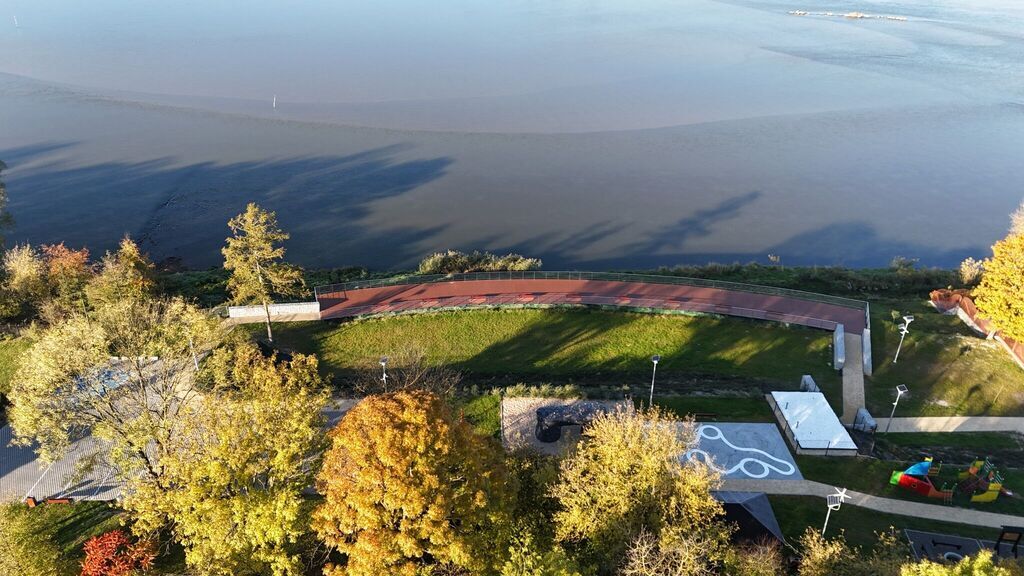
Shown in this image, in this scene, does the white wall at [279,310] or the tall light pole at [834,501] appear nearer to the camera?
the tall light pole at [834,501]

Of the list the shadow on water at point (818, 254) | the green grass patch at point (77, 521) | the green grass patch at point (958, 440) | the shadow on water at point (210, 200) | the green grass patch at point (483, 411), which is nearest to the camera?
the green grass patch at point (77, 521)

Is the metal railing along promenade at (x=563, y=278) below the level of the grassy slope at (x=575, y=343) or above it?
above

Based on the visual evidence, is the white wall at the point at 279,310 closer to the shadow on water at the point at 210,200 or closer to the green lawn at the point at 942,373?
the shadow on water at the point at 210,200

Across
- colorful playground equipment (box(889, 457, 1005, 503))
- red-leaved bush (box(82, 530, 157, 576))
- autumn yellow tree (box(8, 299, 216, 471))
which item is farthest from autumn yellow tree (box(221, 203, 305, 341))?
colorful playground equipment (box(889, 457, 1005, 503))

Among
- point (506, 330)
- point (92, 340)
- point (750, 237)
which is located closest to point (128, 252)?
point (92, 340)

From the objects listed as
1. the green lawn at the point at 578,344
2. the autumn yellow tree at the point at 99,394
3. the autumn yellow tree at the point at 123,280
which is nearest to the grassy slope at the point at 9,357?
the autumn yellow tree at the point at 123,280

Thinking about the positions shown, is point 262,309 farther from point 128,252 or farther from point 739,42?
point 739,42
